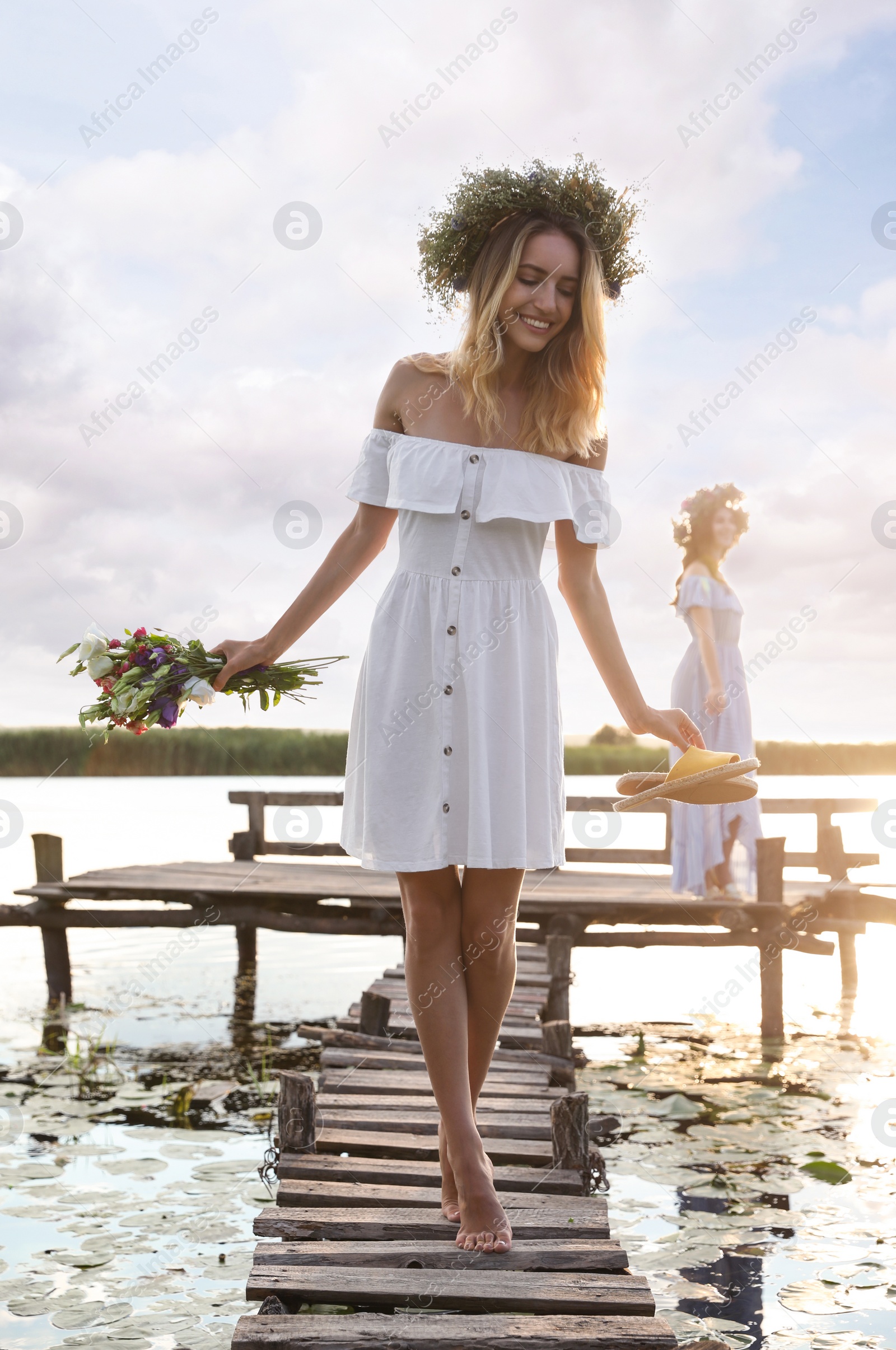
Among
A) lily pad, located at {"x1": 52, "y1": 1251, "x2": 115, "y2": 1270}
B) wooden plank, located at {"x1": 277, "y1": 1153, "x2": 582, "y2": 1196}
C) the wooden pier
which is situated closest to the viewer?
wooden plank, located at {"x1": 277, "y1": 1153, "x2": 582, "y2": 1196}

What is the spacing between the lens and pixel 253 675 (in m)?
2.91

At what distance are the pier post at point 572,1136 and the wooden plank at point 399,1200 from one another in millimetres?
197

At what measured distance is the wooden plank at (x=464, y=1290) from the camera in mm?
2430

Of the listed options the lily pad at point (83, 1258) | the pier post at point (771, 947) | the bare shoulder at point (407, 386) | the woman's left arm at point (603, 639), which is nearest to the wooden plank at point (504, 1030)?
the lily pad at point (83, 1258)

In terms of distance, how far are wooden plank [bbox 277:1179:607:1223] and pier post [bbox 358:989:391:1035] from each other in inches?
80.2

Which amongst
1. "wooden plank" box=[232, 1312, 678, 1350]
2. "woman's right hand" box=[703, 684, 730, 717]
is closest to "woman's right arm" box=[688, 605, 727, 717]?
"woman's right hand" box=[703, 684, 730, 717]

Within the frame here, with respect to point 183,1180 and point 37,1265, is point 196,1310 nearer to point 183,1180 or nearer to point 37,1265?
point 37,1265

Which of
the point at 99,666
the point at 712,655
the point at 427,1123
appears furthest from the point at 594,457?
the point at 712,655

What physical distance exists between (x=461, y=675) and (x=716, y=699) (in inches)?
172

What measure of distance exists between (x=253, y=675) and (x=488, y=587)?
2.35 ft

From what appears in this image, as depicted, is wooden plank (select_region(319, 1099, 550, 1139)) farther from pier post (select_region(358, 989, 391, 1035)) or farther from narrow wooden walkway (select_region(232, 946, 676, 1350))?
pier post (select_region(358, 989, 391, 1035))

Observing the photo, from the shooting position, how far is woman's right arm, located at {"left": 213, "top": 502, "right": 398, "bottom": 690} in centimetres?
275

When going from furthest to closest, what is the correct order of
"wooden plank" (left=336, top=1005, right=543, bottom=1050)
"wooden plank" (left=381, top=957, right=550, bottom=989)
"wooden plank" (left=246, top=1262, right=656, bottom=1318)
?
"wooden plank" (left=381, top=957, right=550, bottom=989), "wooden plank" (left=336, top=1005, right=543, bottom=1050), "wooden plank" (left=246, top=1262, right=656, bottom=1318)

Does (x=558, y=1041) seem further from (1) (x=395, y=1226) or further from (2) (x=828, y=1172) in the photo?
(1) (x=395, y=1226)
